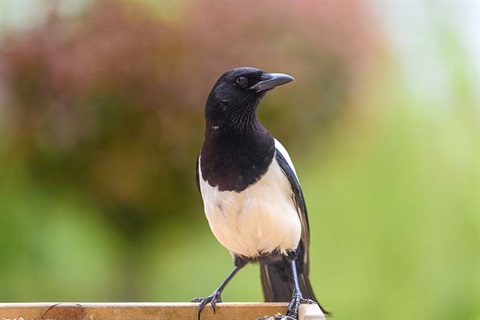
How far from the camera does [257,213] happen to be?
100 centimetres

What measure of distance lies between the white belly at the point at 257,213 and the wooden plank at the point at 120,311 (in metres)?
0.12

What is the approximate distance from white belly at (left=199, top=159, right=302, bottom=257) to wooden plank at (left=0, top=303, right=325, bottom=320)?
0.39 ft

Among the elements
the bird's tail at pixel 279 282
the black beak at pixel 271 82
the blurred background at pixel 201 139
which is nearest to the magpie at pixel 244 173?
the black beak at pixel 271 82

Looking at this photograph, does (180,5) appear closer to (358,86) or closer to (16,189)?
(358,86)

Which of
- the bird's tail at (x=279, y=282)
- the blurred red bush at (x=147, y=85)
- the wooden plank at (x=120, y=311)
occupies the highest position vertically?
the blurred red bush at (x=147, y=85)

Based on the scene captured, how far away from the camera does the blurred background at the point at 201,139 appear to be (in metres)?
1.34

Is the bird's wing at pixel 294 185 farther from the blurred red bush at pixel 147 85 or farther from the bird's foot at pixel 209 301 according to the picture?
the blurred red bush at pixel 147 85

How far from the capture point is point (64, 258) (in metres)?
1.47

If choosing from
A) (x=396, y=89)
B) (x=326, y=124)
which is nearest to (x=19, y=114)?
(x=326, y=124)

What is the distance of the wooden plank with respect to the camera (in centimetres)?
90

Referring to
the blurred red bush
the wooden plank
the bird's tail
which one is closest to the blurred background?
the blurred red bush

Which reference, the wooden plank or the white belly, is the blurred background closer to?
the white belly

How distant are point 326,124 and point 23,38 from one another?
25.1 inches

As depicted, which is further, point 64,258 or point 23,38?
point 64,258
